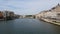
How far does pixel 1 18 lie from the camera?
8031 cm

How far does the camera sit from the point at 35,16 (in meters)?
143

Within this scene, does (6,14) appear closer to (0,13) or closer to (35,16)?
(0,13)

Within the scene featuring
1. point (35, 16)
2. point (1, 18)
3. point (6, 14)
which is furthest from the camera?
point (35, 16)

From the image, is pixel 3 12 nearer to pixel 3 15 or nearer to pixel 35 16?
pixel 3 15

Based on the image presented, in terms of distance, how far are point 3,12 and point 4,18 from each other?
4.47 metres

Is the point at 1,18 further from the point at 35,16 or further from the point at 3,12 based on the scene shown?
the point at 35,16

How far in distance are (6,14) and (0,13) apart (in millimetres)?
5261

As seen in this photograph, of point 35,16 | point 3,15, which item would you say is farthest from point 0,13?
point 35,16

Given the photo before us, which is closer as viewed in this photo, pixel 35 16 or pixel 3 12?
pixel 3 12

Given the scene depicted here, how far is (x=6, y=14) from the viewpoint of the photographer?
86875 millimetres

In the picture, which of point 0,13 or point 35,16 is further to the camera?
point 35,16

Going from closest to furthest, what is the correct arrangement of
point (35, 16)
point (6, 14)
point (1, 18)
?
point (1, 18)
point (6, 14)
point (35, 16)

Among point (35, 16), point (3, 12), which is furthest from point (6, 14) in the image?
point (35, 16)

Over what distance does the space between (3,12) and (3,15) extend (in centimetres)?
252
